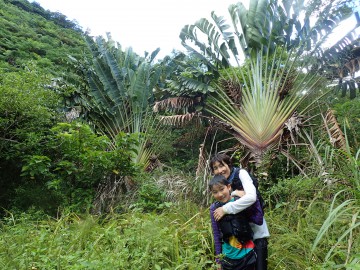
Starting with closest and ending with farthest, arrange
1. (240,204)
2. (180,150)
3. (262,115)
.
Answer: (240,204)
(262,115)
(180,150)

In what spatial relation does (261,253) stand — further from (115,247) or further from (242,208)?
(115,247)

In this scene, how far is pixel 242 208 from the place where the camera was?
210 cm

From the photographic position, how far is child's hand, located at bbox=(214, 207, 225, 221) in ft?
7.00

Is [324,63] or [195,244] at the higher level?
[324,63]

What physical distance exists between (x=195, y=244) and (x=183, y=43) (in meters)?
5.65

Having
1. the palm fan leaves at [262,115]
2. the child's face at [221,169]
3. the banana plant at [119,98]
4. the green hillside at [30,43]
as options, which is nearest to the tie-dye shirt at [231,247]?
the child's face at [221,169]

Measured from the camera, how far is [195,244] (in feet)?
9.71

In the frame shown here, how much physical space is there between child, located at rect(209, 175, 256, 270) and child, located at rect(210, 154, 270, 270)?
0.06 meters

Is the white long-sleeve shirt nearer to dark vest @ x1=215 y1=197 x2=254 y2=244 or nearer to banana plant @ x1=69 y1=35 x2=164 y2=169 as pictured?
dark vest @ x1=215 y1=197 x2=254 y2=244

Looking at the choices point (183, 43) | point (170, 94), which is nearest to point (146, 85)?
point (170, 94)

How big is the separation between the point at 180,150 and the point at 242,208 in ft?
20.5

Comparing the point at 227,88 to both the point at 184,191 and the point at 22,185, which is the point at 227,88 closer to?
the point at 184,191

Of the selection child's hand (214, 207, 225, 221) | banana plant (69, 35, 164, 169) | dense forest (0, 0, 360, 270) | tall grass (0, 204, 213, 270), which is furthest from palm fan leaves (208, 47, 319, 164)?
child's hand (214, 207, 225, 221)

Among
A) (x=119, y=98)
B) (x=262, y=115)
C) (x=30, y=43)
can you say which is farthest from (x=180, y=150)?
(x=30, y=43)
